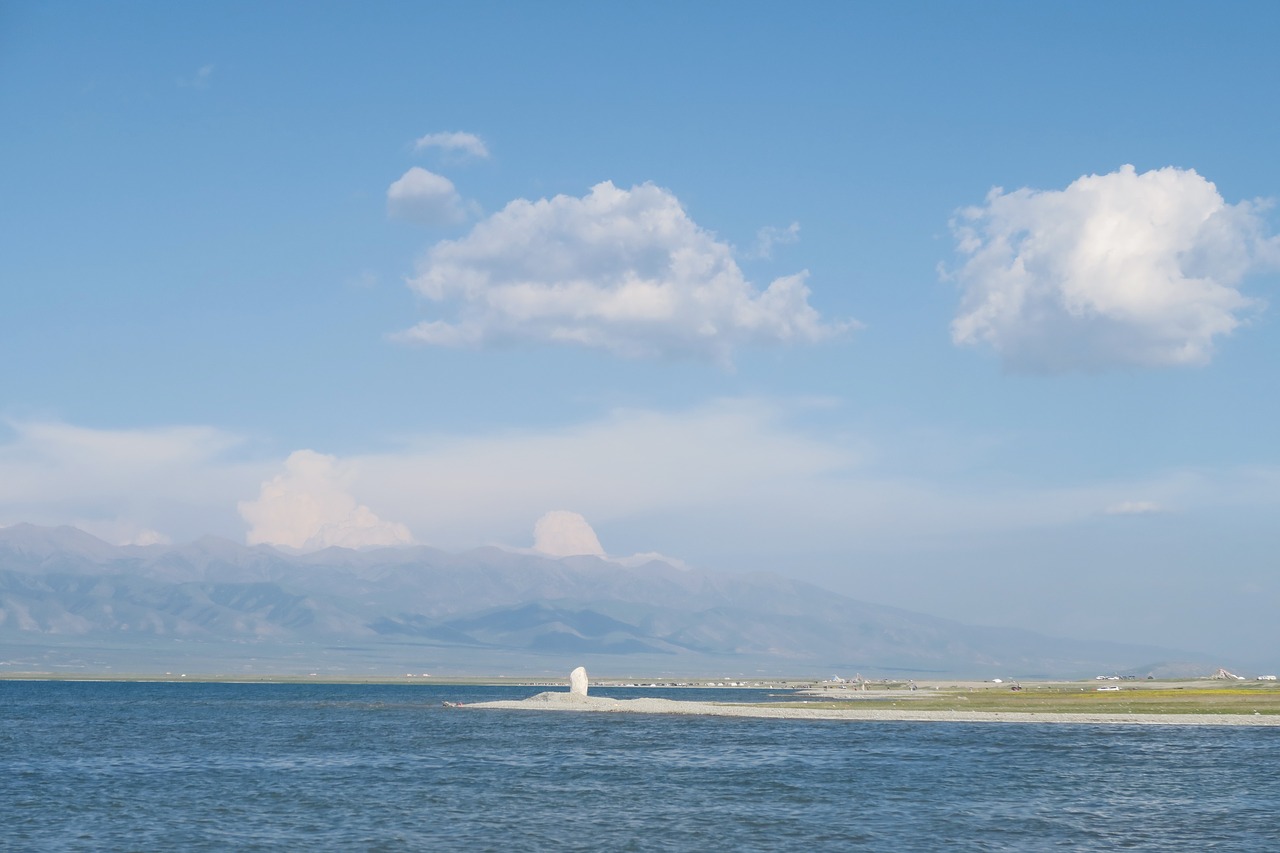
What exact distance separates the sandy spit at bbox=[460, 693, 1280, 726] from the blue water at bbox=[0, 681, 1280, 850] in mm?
5599

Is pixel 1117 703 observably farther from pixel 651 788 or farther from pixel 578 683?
pixel 651 788

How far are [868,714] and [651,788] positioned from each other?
54.9 m

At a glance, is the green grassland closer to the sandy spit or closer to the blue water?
the sandy spit

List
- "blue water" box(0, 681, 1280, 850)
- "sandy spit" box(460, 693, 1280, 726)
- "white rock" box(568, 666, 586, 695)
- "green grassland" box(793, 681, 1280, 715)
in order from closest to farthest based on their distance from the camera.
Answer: "blue water" box(0, 681, 1280, 850), "sandy spit" box(460, 693, 1280, 726), "green grassland" box(793, 681, 1280, 715), "white rock" box(568, 666, 586, 695)

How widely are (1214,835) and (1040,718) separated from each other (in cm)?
5537

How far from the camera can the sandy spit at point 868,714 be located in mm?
Answer: 96625

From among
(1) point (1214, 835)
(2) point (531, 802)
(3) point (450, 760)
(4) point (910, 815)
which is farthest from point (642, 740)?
(1) point (1214, 835)

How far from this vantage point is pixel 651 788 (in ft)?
199

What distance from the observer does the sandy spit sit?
9662cm

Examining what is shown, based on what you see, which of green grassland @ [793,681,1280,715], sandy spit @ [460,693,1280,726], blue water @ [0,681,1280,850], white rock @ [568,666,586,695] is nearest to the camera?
blue water @ [0,681,1280,850]

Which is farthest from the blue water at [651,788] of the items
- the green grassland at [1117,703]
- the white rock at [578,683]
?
the white rock at [578,683]

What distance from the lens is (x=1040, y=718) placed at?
10075 centimetres

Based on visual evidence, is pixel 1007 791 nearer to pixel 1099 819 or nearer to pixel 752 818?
pixel 1099 819

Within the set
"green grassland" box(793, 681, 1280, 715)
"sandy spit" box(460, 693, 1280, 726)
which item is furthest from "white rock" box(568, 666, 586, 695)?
"green grassland" box(793, 681, 1280, 715)
